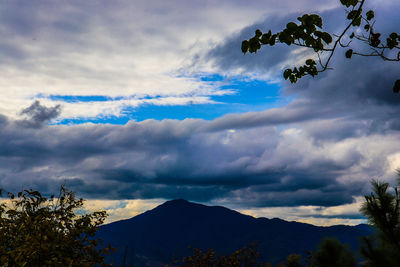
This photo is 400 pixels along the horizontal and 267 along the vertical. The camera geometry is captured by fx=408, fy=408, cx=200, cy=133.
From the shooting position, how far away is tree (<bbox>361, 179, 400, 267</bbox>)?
30.5 feet

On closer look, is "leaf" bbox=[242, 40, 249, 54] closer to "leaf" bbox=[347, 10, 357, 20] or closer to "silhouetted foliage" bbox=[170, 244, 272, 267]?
"leaf" bbox=[347, 10, 357, 20]

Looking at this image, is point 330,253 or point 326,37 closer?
point 326,37

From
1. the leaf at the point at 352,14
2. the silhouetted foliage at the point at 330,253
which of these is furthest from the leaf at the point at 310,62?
the silhouetted foliage at the point at 330,253

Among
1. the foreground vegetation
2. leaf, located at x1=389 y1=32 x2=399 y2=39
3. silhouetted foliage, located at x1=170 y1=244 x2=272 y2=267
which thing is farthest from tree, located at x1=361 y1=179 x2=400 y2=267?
silhouetted foliage, located at x1=170 y1=244 x2=272 y2=267

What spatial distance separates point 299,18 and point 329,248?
12197 millimetres

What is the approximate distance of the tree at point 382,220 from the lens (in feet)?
30.5

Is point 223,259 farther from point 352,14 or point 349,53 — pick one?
point 352,14

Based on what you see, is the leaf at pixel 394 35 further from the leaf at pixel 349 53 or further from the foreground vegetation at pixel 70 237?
the foreground vegetation at pixel 70 237

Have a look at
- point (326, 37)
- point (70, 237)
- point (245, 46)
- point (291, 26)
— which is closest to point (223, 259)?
point (70, 237)

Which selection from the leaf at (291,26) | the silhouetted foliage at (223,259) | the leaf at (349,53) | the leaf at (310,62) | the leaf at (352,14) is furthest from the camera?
the silhouetted foliage at (223,259)

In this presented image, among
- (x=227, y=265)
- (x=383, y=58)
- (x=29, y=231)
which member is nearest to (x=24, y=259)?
(x=29, y=231)

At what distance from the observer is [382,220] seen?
9688mm

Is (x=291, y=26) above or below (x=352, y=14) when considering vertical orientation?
below

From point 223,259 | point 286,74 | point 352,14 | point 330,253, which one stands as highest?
point 352,14
